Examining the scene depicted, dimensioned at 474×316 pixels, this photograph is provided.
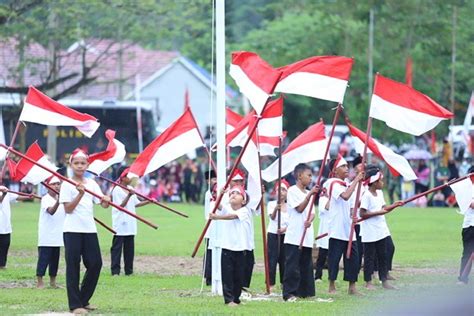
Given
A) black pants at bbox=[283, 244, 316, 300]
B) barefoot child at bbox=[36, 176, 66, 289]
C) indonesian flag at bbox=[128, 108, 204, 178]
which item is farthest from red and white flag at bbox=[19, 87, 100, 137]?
black pants at bbox=[283, 244, 316, 300]

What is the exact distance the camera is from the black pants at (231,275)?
15805 millimetres

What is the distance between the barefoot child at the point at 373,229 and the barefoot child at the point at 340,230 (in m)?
0.69

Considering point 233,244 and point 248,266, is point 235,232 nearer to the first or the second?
point 233,244

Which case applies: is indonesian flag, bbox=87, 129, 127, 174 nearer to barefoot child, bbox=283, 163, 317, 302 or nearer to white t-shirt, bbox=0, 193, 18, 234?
white t-shirt, bbox=0, 193, 18, 234

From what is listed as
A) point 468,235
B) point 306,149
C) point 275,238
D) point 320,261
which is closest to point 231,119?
point 320,261

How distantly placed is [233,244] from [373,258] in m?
3.66

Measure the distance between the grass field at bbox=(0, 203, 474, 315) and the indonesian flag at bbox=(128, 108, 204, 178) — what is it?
1.73m

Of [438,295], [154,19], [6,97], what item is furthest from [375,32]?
[438,295]

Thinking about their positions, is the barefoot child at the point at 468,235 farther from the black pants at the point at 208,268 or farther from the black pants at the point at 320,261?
the black pants at the point at 208,268

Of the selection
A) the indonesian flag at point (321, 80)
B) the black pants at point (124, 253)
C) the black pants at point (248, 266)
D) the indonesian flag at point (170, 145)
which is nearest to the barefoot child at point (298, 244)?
the black pants at point (248, 266)

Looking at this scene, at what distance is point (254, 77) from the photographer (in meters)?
16.4

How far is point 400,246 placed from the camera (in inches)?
1078

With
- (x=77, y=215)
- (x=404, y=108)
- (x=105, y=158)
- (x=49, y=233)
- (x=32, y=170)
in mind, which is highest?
(x=404, y=108)

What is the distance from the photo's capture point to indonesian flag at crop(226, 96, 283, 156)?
1828cm
